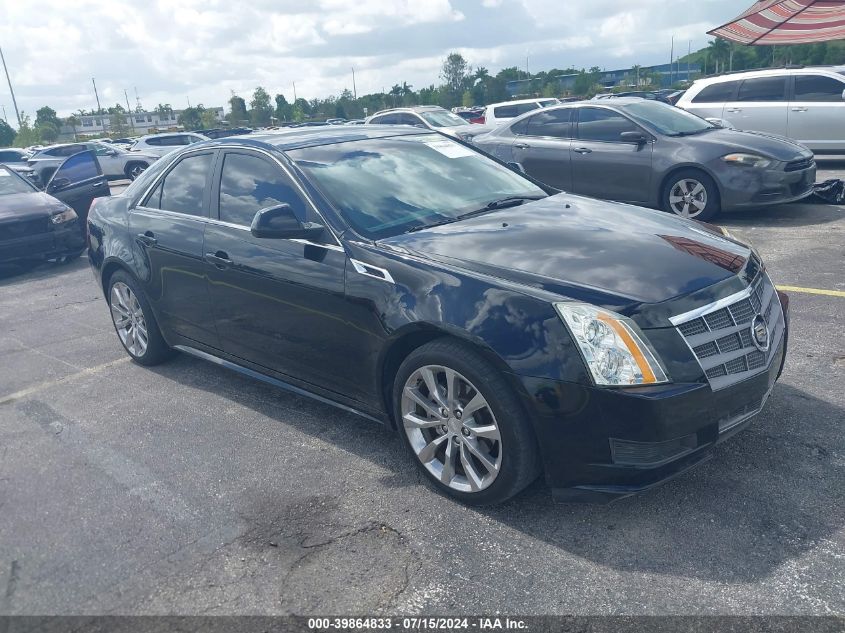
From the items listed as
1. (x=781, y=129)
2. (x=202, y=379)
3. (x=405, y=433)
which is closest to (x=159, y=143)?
(x=781, y=129)

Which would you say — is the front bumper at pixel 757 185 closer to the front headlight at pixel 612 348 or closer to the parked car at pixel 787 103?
the parked car at pixel 787 103

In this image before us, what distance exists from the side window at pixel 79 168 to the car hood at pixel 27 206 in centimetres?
60

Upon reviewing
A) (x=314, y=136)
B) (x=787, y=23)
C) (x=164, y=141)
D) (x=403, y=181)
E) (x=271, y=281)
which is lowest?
(x=271, y=281)

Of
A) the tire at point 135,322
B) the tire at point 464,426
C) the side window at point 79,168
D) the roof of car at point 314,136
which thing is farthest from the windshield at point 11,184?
the tire at point 464,426

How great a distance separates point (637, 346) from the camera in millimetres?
3012

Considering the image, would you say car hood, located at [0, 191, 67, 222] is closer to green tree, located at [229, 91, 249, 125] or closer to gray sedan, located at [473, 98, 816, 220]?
gray sedan, located at [473, 98, 816, 220]

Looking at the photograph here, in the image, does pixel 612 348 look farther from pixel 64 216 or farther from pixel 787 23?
pixel 787 23

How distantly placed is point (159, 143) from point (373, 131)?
79.4ft

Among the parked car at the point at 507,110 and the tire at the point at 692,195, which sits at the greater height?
the parked car at the point at 507,110

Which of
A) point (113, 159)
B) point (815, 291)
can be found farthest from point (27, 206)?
point (113, 159)

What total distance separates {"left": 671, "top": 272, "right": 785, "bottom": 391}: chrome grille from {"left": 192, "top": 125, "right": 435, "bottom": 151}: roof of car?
248 centimetres

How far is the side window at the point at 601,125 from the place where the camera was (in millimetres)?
9695

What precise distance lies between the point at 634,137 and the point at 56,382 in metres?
7.00

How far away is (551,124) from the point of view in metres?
10.6
